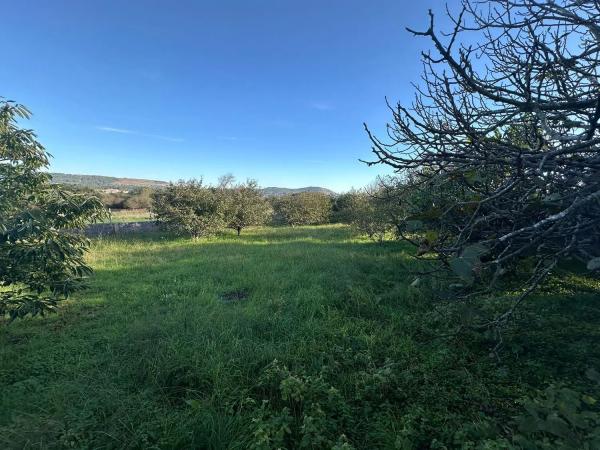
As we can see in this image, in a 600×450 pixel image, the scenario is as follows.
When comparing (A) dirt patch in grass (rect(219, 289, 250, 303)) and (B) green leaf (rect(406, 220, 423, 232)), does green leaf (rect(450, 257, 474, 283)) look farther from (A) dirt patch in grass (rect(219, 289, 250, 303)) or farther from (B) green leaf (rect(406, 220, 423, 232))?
(A) dirt patch in grass (rect(219, 289, 250, 303))

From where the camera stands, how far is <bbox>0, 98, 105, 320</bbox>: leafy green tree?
3170mm

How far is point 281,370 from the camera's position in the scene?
2930 millimetres

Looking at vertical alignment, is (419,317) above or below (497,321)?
below

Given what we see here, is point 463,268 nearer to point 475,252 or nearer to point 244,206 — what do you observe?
point 475,252

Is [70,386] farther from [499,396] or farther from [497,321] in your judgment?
[499,396]

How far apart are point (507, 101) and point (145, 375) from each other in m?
3.71

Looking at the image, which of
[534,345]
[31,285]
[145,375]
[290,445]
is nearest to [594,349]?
[534,345]

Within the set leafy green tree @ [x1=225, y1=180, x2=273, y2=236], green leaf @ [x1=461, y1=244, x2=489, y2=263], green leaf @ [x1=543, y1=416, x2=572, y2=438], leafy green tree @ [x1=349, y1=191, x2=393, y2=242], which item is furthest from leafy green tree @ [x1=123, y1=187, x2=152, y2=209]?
green leaf @ [x1=543, y1=416, x2=572, y2=438]

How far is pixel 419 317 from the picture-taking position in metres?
4.41

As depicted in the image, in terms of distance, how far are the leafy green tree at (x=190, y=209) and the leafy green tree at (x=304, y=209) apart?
753 cm

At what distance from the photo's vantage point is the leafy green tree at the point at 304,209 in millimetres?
23031

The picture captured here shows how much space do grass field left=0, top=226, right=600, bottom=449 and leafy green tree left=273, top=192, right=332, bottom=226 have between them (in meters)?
17.5

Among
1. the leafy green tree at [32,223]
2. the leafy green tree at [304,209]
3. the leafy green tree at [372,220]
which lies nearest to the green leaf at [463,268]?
the leafy green tree at [32,223]

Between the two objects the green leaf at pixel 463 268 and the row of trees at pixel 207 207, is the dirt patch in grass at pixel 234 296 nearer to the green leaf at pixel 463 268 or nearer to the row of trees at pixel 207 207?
the green leaf at pixel 463 268
